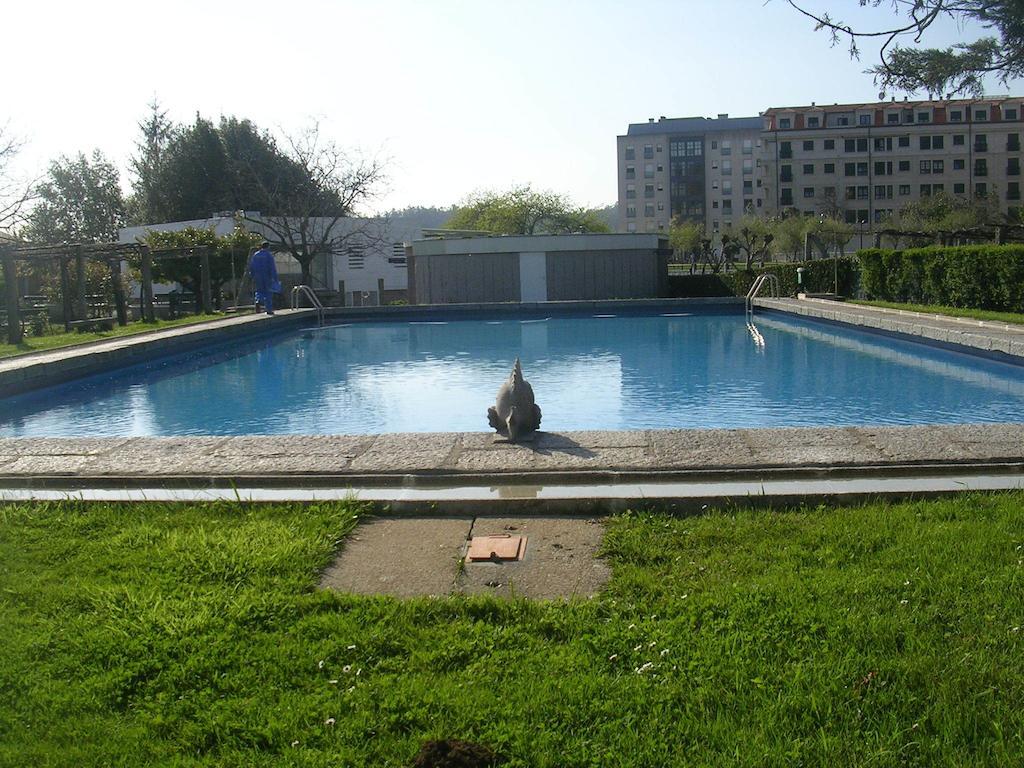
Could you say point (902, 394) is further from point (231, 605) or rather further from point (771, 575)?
point (231, 605)

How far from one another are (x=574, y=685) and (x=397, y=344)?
16.3 meters

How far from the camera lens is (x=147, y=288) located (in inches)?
746

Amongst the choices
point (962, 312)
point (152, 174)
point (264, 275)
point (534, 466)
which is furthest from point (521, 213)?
point (534, 466)

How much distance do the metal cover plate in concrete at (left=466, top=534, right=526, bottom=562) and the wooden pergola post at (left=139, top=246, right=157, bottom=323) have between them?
15.4 meters

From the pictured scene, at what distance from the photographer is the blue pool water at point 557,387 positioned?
9.44 m

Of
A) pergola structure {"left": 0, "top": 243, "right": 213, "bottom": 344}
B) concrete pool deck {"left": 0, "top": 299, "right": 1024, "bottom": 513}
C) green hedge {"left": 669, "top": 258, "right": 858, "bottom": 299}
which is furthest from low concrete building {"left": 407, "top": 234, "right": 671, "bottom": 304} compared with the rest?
concrete pool deck {"left": 0, "top": 299, "right": 1024, "bottom": 513}

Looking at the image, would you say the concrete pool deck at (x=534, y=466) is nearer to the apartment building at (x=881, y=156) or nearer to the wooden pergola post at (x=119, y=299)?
the wooden pergola post at (x=119, y=299)

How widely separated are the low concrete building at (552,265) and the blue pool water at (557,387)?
31.5 feet

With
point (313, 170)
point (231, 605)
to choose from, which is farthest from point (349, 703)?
point (313, 170)

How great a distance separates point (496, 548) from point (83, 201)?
5295 cm

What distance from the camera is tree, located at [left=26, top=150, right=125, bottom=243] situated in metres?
49.3

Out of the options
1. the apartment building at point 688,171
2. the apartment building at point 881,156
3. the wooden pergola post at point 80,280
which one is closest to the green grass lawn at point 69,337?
the wooden pergola post at point 80,280

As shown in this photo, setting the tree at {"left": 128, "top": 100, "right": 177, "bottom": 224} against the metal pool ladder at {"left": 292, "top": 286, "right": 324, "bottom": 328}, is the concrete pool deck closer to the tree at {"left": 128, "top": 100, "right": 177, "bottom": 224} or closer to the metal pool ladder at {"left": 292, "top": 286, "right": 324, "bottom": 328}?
the metal pool ladder at {"left": 292, "top": 286, "right": 324, "bottom": 328}

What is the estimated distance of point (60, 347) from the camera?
13688 millimetres
